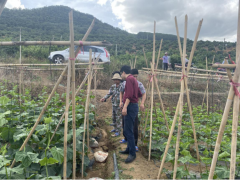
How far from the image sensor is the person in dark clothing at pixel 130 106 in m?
3.20

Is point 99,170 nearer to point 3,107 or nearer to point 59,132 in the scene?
point 59,132

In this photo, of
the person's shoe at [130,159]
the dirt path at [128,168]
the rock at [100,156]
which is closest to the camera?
the dirt path at [128,168]

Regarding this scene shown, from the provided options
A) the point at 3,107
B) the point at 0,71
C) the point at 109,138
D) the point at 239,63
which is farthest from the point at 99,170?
the point at 0,71

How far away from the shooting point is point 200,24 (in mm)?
2596

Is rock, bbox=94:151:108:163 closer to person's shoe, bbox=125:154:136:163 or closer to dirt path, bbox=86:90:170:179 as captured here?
dirt path, bbox=86:90:170:179

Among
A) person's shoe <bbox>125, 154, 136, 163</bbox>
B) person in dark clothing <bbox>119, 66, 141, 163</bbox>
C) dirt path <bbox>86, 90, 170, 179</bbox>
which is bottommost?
dirt path <bbox>86, 90, 170, 179</bbox>

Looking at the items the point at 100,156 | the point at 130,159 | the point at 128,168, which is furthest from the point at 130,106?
the point at 100,156

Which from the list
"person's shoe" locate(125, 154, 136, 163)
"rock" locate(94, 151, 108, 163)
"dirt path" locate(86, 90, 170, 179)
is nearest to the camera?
"dirt path" locate(86, 90, 170, 179)

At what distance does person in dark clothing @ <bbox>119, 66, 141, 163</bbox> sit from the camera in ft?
10.5

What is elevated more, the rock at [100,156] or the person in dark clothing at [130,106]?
the person in dark clothing at [130,106]

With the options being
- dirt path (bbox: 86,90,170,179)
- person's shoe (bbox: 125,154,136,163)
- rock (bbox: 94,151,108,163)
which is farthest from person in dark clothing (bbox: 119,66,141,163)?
rock (bbox: 94,151,108,163)

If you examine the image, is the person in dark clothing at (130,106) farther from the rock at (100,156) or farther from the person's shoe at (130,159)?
the rock at (100,156)

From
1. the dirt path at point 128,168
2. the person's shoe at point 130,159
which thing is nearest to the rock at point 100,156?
the dirt path at point 128,168

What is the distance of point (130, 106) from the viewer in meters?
3.39
